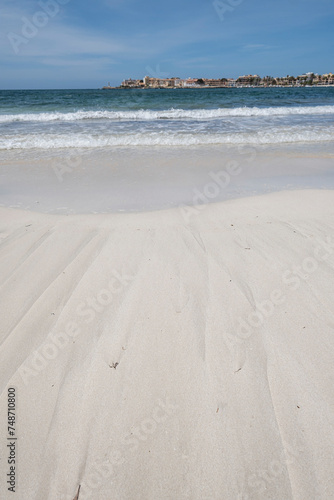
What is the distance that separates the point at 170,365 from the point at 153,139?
9.13 meters

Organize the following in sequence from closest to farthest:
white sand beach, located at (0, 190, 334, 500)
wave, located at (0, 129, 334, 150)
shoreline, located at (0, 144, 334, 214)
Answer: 1. white sand beach, located at (0, 190, 334, 500)
2. shoreline, located at (0, 144, 334, 214)
3. wave, located at (0, 129, 334, 150)

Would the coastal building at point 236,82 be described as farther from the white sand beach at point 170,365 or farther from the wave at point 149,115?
the white sand beach at point 170,365

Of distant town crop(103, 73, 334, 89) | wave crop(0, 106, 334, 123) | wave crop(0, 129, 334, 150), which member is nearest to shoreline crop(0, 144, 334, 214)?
wave crop(0, 129, 334, 150)


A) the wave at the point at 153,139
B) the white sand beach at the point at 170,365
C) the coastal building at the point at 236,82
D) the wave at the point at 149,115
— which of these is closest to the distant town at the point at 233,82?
the coastal building at the point at 236,82

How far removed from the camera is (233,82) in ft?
286

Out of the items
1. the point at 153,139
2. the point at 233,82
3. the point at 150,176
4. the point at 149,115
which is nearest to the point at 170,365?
the point at 150,176

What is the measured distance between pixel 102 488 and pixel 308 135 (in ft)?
39.3

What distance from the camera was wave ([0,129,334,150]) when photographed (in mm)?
9406

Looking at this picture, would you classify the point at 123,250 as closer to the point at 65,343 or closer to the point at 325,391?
the point at 65,343

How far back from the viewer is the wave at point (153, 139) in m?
9.41

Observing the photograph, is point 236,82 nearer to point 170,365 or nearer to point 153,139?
point 153,139

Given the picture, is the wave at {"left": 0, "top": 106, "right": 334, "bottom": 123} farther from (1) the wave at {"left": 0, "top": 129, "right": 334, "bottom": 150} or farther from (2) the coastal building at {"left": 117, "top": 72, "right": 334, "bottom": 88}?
(2) the coastal building at {"left": 117, "top": 72, "right": 334, "bottom": 88}

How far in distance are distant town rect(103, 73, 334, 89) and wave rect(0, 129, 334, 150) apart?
70.3 meters

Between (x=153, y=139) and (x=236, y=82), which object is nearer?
(x=153, y=139)
